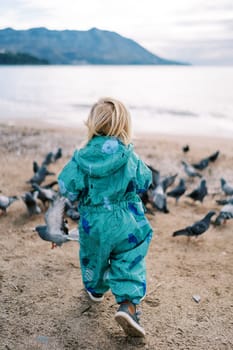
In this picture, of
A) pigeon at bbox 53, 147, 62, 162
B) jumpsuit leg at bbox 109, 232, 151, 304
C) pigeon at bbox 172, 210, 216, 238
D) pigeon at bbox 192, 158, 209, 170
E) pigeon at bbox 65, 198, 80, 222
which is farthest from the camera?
pigeon at bbox 53, 147, 62, 162

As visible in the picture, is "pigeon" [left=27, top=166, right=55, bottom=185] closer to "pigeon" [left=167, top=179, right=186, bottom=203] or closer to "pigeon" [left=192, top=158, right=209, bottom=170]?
"pigeon" [left=167, top=179, right=186, bottom=203]

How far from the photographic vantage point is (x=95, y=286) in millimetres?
3705

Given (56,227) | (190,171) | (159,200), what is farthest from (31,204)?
(190,171)

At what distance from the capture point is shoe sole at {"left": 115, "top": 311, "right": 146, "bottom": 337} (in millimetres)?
3205

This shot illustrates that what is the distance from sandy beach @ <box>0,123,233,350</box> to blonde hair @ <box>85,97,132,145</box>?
5.05ft

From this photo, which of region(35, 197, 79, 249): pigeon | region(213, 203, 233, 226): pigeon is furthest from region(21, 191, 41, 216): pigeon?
region(213, 203, 233, 226): pigeon

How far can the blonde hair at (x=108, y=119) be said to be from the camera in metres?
3.22

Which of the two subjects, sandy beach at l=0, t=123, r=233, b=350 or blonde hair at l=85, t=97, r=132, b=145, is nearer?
blonde hair at l=85, t=97, r=132, b=145

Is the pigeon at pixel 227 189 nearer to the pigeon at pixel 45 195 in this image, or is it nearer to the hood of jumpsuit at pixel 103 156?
the pigeon at pixel 45 195

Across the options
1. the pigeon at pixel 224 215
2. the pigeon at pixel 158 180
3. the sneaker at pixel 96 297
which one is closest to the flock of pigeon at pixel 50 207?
the sneaker at pixel 96 297

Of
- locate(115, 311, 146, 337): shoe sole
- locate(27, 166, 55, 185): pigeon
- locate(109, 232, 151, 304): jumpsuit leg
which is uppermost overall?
locate(109, 232, 151, 304): jumpsuit leg

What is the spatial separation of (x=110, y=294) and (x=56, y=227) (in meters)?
0.92

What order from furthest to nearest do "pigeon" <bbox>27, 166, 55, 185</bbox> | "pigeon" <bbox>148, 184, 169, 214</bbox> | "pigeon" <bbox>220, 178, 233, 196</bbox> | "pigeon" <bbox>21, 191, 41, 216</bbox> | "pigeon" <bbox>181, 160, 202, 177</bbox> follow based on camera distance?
"pigeon" <bbox>181, 160, 202, 177</bbox> → "pigeon" <bbox>27, 166, 55, 185</bbox> → "pigeon" <bbox>220, 178, 233, 196</bbox> → "pigeon" <bbox>148, 184, 169, 214</bbox> → "pigeon" <bbox>21, 191, 41, 216</bbox>

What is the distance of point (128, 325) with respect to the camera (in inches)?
128
